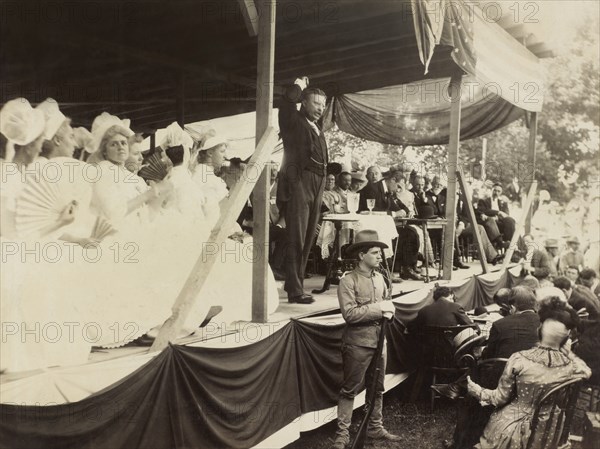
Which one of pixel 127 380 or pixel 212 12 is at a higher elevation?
pixel 212 12

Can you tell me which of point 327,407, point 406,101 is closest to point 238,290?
point 327,407

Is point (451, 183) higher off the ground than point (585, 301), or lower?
higher

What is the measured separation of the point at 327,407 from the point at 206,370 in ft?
5.39

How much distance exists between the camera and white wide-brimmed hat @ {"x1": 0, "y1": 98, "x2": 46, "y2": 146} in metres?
3.17

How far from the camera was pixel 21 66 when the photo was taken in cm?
599

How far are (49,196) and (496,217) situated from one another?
8.16m

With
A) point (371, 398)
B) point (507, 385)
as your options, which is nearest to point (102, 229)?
point (371, 398)

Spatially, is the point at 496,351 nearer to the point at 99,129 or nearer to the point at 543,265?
the point at 543,265

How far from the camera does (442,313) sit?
612cm

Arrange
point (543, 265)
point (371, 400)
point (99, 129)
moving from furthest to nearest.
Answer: point (543, 265), point (371, 400), point (99, 129)

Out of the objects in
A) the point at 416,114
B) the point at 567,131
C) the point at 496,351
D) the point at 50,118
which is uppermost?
the point at 416,114

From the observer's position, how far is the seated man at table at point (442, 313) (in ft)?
19.9

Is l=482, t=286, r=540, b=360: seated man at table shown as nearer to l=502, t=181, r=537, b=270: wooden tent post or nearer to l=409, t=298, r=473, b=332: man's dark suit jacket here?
l=409, t=298, r=473, b=332: man's dark suit jacket

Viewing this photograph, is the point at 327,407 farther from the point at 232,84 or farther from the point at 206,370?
the point at 232,84
